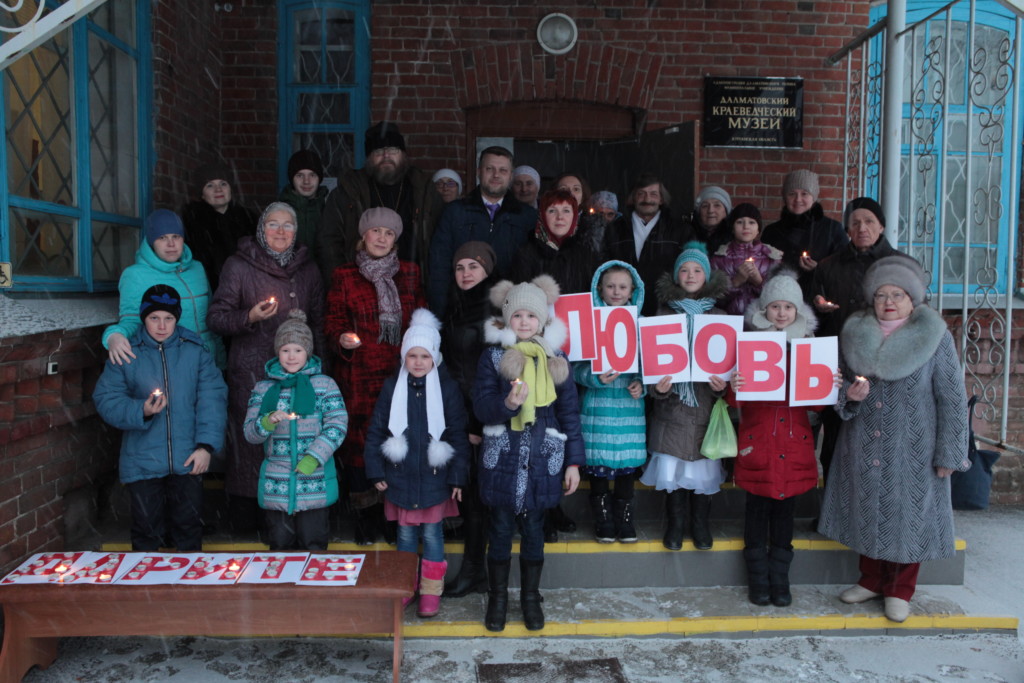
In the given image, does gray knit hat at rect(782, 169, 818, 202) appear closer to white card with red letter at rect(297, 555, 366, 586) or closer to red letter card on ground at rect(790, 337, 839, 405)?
red letter card on ground at rect(790, 337, 839, 405)

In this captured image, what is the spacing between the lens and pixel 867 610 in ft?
13.2

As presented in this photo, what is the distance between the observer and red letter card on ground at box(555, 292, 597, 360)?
4.05 m

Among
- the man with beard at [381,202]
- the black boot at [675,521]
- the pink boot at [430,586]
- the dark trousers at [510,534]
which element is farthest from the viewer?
the man with beard at [381,202]

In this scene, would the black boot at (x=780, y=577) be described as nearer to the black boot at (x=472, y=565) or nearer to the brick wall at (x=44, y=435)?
the black boot at (x=472, y=565)

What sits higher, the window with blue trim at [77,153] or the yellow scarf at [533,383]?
the window with blue trim at [77,153]

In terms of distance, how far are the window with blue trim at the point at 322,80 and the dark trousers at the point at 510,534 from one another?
3869 mm

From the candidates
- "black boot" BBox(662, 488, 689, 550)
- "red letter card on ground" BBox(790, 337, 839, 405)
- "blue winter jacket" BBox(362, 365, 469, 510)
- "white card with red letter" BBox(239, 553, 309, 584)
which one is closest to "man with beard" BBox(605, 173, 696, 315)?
"red letter card on ground" BBox(790, 337, 839, 405)

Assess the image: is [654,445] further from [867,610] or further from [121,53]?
[121,53]

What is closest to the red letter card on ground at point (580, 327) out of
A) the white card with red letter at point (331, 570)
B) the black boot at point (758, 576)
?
the black boot at point (758, 576)

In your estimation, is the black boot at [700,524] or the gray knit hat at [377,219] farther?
the black boot at [700,524]

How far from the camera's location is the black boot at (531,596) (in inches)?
148

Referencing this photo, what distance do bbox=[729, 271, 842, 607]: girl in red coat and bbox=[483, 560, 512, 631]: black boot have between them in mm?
1307

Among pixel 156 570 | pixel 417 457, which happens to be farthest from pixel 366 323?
pixel 156 570

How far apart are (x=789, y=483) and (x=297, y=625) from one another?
245 cm
